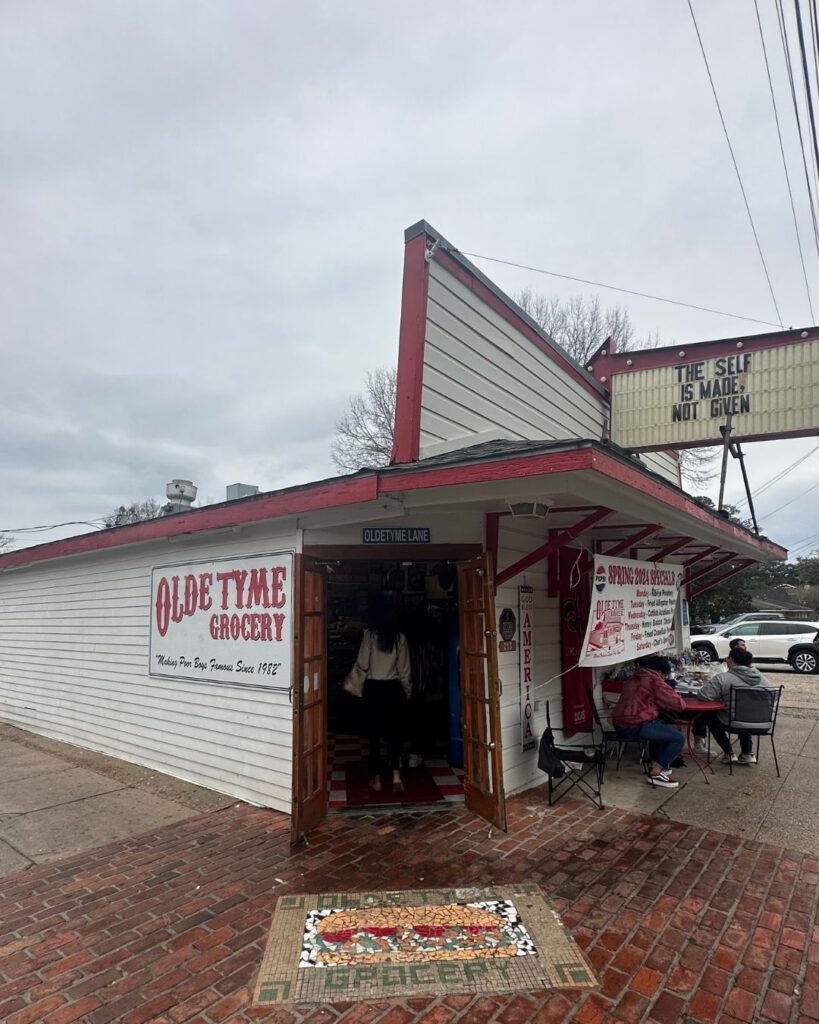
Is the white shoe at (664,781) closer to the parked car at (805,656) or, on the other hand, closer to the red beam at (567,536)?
the red beam at (567,536)

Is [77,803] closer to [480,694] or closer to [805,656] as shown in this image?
[480,694]

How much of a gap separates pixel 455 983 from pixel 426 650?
4.12m

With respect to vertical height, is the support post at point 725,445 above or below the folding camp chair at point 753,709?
above

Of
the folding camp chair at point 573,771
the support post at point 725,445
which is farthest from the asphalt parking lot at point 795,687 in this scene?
the folding camp chair at point 573,771

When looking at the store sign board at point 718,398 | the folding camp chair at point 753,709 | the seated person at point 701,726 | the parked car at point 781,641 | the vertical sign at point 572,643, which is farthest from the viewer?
the parked car at point 781,641

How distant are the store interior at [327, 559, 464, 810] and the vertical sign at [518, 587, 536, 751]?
82cm

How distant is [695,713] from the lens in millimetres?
6508

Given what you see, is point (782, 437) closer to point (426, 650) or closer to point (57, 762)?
point (426, 650)

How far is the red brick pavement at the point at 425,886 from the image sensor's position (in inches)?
109

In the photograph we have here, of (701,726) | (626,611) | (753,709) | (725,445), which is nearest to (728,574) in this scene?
(725,445)

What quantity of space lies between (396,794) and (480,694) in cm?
143

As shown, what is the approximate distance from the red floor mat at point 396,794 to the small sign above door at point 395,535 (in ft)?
7.71

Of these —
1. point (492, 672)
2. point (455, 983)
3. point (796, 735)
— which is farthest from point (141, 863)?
point (796, 735)

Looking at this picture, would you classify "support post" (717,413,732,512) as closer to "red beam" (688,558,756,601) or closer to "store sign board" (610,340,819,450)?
"store sign board" (610,340,819,450)
